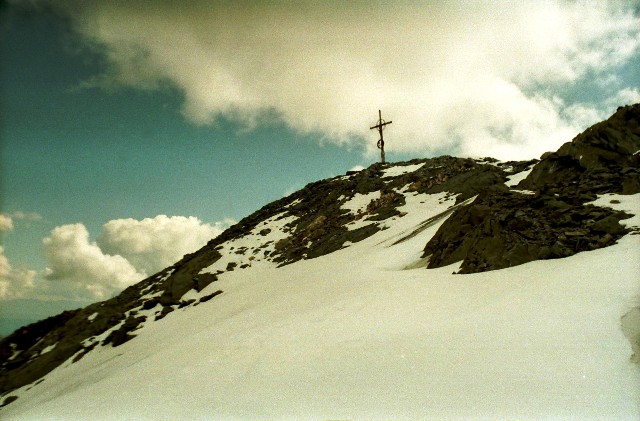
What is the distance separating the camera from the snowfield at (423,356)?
546 centimetres

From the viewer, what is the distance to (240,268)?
30.7 metres

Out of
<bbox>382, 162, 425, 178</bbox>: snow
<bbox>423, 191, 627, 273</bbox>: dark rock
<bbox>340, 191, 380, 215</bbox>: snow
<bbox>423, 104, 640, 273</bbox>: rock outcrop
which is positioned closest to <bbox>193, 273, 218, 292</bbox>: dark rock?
<bbox>340, 191, 380, 215</bbox>: snow

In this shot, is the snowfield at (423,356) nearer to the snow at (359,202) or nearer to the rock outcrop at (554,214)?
the rock outcrop at (554,214)

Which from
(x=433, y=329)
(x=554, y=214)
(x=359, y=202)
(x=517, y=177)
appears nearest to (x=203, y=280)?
(x=359, y=202)

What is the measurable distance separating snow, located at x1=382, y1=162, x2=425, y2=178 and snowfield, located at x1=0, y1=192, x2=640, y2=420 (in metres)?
30.2

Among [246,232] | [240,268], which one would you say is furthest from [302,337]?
[246,232]

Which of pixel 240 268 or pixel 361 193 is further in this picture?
pixel 361 193

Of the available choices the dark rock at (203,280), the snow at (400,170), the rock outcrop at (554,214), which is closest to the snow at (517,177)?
the rock outcrop at (554,214)

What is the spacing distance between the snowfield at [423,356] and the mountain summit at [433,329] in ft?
0.13

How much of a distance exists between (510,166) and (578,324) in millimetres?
33097

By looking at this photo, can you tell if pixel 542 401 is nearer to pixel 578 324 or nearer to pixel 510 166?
pixel 578 324

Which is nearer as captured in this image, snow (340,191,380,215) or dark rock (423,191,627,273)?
dark rock (423,191,627,273)

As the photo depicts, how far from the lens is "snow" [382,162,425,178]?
4350 centimetres

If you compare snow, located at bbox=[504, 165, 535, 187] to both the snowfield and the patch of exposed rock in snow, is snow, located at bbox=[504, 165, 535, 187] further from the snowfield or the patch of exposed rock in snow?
the patch of exposed rock in snow
